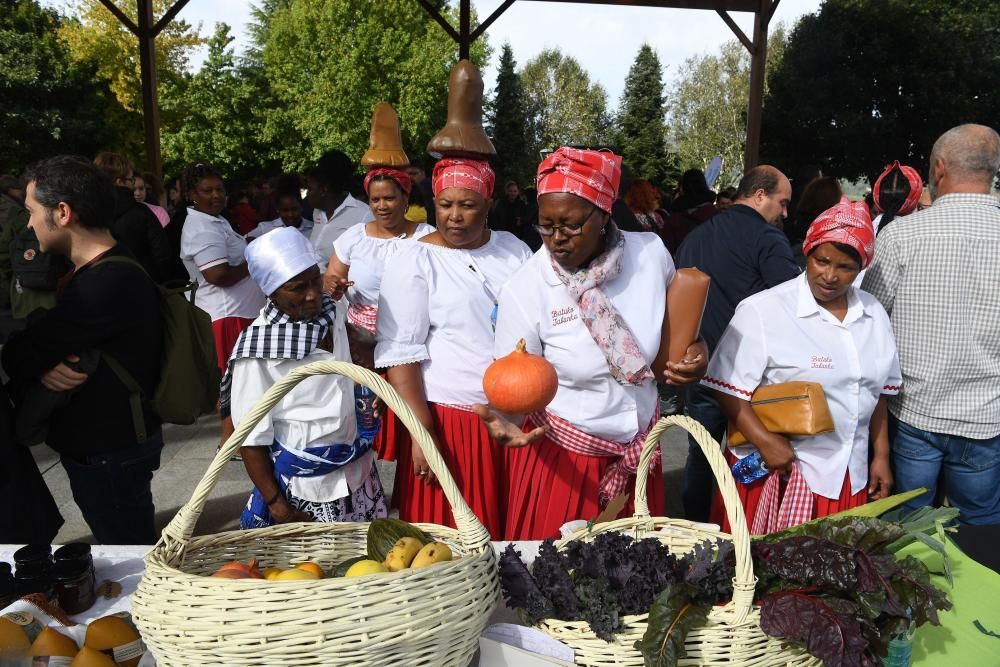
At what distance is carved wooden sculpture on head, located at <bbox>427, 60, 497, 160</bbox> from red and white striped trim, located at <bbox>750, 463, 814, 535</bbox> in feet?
4.98

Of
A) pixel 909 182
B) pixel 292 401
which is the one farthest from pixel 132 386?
pixel 909 182

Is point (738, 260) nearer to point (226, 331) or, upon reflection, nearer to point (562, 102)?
point (226, 331)

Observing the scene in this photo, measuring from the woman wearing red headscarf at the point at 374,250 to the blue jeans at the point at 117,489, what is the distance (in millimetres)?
885

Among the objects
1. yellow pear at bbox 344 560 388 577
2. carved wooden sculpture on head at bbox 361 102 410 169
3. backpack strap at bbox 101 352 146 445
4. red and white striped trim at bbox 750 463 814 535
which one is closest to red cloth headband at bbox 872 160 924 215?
red and white striped trim at bbox 750 463 814 535

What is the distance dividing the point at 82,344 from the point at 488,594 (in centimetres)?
178

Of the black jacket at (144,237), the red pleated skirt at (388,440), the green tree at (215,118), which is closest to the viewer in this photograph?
the red pleated skirt at (388,440)

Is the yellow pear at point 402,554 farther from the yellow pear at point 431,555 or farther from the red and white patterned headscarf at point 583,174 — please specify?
the red and white patterned headscarf at point 583,174

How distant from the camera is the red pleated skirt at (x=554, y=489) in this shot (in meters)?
2.29

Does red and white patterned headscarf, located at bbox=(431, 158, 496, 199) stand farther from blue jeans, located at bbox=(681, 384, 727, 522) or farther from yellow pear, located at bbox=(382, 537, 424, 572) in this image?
blue jeans, located at bbox=(681, 384, 727, 522)

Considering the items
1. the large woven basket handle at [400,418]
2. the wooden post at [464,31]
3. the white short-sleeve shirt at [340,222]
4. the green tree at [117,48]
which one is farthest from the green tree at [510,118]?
the large woven basket handle at [400,418]

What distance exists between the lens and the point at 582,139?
45469mm

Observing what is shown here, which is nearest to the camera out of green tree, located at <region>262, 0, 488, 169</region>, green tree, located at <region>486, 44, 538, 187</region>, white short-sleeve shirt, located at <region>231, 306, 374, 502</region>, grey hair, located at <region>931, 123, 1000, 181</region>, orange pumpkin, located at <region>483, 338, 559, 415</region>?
orange pumpkin, located at <region>483, 338, 559, 415</region>

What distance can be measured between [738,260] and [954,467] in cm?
133

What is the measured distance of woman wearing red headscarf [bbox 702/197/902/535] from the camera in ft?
7.86
